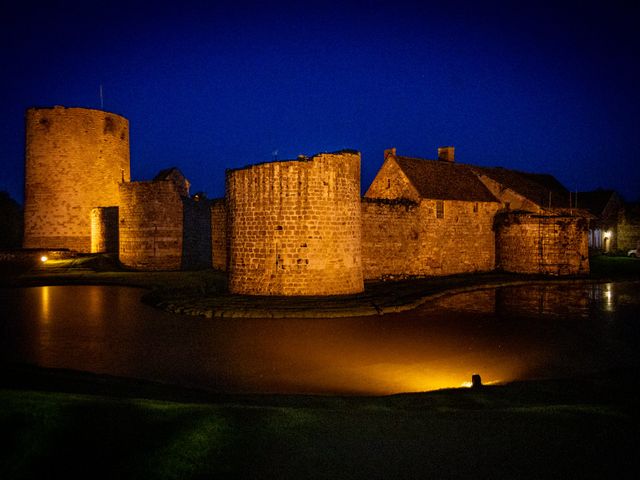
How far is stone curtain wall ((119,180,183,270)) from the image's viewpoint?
26.8 m

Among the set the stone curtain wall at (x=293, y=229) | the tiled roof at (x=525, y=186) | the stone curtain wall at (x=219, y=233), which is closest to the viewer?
the stone curtain wall at (x=293, y=229)

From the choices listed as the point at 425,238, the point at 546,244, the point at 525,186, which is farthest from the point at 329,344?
the point at 525,186

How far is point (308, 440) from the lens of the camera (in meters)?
4.98

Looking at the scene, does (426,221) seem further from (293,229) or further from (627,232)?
(627,232)

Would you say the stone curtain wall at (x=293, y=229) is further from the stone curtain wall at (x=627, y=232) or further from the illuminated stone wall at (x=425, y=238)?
the stone curtain wall at (x=627, y=232)

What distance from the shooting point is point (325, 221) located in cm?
1739

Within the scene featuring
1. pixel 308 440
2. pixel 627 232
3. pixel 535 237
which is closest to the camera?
pixel 308 440

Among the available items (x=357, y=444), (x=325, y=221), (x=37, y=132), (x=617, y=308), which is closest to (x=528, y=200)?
(x=617, y=308)

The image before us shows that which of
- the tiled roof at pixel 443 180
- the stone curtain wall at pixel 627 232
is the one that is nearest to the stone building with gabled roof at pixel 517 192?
the tiled roof at pixel 443 180

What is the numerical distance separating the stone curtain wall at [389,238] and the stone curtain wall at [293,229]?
5.28 metres

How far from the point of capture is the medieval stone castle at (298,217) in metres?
17.3

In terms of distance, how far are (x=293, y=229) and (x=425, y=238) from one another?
1080 centimetres

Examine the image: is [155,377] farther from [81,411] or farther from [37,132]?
[37,132]

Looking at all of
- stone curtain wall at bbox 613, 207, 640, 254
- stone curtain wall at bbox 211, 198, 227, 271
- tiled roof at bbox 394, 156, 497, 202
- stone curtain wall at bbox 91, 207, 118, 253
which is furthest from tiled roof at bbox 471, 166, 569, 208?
stone curtain wall at bbox 91, 207, 118, 253
